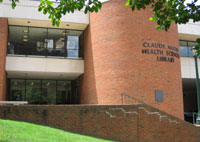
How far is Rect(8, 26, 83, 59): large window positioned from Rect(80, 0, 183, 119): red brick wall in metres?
3.37

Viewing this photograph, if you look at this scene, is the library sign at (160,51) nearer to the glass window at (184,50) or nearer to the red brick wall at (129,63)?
the red brick wall at (129,63)

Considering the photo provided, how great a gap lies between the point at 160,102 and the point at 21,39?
→ 13.1 metres

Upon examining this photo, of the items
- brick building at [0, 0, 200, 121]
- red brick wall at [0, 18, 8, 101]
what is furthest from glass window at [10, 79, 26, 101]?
red brick wall at [0, 18, 8, 101]

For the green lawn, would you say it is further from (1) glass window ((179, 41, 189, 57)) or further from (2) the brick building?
(1) glass window ((179, 41, 189, 57))

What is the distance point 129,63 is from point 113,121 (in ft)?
18.3

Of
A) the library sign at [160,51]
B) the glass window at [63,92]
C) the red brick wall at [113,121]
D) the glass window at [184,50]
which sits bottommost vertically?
the red brick wall at [113,121]

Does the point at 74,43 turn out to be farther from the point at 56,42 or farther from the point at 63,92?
the point at 63,92

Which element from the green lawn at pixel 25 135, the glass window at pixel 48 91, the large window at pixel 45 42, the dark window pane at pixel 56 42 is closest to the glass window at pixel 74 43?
the large window at pixel 45 42

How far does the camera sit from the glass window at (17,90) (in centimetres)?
2288

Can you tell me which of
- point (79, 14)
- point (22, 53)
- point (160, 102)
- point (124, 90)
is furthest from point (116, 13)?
point (22, 53)

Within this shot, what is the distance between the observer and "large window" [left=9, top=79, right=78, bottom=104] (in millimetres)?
23094

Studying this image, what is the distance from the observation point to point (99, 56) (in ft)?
58.9

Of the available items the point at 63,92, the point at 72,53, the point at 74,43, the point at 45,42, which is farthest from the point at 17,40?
the point at 63,92

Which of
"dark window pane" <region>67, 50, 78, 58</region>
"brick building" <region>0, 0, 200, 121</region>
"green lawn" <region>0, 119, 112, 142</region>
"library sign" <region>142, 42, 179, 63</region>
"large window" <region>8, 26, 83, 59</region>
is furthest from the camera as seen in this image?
"dark window pane" <region>67, 50, 78, 58</region>
